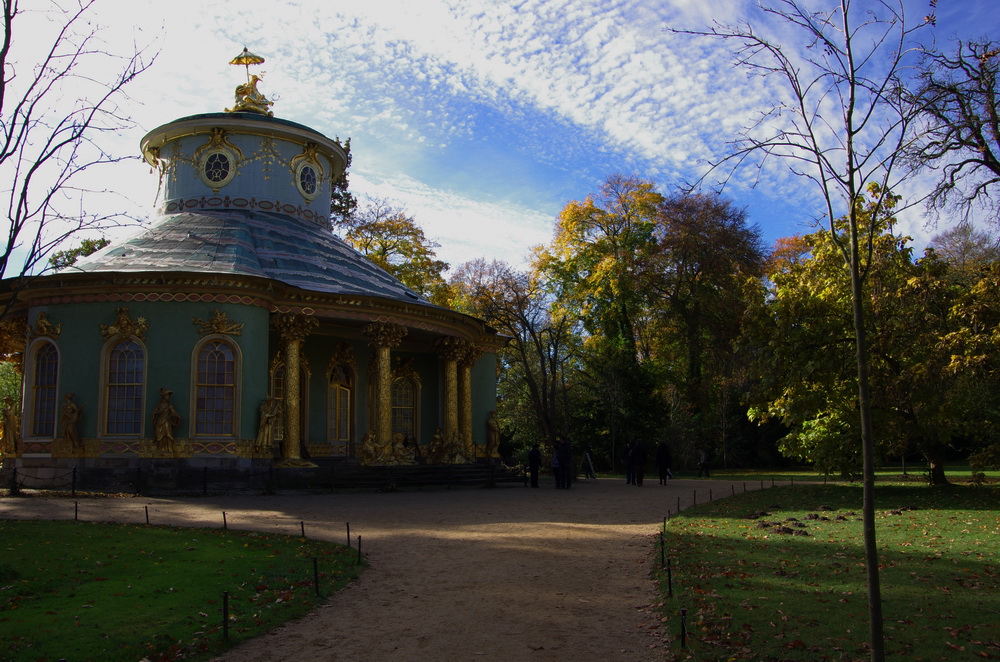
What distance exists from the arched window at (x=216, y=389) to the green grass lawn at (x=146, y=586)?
8034mm

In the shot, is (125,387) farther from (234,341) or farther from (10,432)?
(10,432)

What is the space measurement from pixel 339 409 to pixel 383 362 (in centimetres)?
357

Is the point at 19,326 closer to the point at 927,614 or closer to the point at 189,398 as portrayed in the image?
the point at 189,398

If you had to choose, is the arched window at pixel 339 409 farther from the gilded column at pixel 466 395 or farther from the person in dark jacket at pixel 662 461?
the person in dark jacket at pixel 662 461

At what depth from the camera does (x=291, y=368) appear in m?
23.2

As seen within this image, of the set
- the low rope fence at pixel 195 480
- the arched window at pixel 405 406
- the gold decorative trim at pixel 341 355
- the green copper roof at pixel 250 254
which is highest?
the green copper roof at pixel 250 254

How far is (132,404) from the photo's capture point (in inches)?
834

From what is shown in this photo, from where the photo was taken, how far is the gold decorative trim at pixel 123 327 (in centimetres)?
2105

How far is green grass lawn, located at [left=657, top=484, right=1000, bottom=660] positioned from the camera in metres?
7.07

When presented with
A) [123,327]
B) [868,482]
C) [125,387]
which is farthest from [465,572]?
[123,327]

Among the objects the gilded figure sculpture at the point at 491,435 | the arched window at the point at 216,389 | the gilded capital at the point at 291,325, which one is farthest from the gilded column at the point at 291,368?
the gilded figure sculpture at the point at 491,435

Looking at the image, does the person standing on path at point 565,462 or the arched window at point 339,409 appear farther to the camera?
the arched window at point 339,409

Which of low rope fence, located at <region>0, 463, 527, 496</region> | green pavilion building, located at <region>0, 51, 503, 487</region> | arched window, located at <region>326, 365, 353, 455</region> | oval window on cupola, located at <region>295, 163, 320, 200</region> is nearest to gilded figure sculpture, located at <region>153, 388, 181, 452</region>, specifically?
green pavilion building, located at <region>0, 51, 503, 487</region>

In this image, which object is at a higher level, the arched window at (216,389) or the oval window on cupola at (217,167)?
the oval window on cupola at (217,167)
